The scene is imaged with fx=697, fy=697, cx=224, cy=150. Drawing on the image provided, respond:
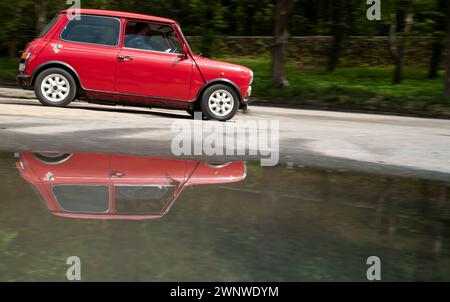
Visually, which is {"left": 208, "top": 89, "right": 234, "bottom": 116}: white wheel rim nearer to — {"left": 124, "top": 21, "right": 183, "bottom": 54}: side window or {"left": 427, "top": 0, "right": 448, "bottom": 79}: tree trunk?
{"left": 124, "top": 21, "right": 183, "bottom": 54}: side window

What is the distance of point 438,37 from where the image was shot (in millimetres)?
25938

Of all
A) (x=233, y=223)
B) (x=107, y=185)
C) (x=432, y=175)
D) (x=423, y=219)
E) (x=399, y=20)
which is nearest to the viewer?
(x=233, y=223)

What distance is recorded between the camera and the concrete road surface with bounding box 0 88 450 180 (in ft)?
27.6

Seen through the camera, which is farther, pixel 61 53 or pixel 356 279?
pixel 61 53

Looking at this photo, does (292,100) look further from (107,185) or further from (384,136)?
(107,185)

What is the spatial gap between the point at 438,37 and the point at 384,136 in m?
16.0

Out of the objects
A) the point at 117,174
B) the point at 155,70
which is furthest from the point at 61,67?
the point at 117,174

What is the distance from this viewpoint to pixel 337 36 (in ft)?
99.5

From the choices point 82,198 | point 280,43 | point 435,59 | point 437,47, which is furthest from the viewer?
point 437,47

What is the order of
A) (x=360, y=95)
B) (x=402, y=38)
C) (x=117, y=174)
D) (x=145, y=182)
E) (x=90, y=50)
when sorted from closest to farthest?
(x=145, y=182), (x=117, y=174), (x=90, y=50), (x=360, y=95), (x=402, y=38)

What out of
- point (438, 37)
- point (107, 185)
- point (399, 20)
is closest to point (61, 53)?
point (107, 185)

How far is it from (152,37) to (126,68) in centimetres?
83

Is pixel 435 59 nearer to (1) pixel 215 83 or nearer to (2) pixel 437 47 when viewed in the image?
(2) pixel 437 47
